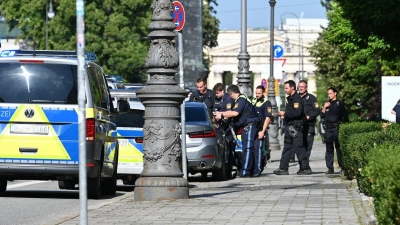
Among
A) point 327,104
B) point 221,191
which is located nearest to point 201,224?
point 221,191

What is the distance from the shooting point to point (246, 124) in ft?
72.3

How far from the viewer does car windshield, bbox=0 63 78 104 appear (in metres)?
15.0

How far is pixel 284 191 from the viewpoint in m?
15.9

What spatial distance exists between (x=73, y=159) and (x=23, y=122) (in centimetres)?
80

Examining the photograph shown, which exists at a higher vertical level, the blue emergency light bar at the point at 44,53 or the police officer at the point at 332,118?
the blue emergency light bar at the point at 44,53

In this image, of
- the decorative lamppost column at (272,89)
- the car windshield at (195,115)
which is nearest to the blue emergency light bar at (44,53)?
the car windshield at (195,115)

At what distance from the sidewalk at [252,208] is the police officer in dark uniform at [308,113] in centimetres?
536

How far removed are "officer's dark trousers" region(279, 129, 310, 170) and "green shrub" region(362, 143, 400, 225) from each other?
13799 millimetres

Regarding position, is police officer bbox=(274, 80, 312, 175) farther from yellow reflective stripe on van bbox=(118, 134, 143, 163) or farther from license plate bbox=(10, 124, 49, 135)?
license plate bbox=(10, 124, 49, 135)

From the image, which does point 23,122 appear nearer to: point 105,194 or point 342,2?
point 105,194

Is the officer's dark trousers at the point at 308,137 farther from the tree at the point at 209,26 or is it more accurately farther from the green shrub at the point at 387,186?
the tree at the point at 209,26

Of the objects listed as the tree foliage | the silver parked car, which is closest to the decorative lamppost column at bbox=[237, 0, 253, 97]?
the silver parked car

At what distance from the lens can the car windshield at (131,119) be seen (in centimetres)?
1866

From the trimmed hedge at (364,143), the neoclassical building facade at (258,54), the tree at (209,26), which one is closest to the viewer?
the trimmed hedge at (364,143)
